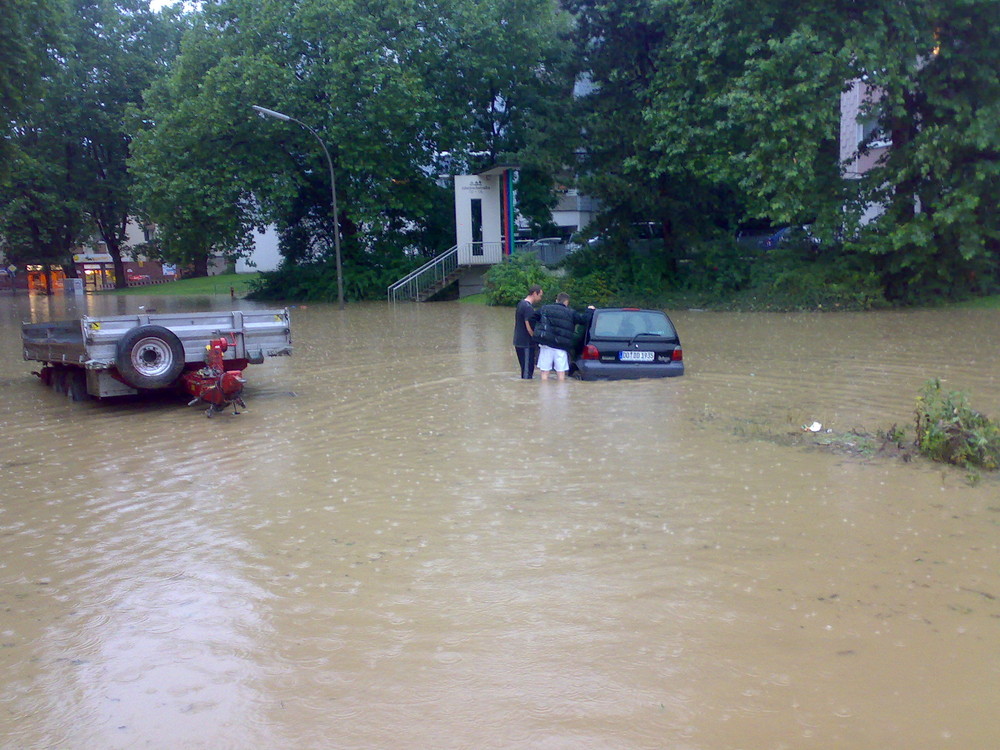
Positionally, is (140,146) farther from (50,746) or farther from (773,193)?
A: (50,746)

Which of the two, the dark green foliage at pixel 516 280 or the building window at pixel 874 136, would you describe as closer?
the building window at pixel 874 136

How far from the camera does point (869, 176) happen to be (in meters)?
27.6

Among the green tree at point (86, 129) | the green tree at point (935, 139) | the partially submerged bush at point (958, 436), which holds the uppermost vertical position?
the green tree at point (86, 129)

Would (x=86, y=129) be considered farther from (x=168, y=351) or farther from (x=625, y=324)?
(x=625, y=324)

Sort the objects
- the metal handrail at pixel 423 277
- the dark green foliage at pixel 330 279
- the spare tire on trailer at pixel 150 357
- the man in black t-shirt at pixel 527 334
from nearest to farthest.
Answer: the spare tire on trailer at pixel 150 357 → the man in black t-shirt at pixel 527 334 → the metal handrail at pixel 423 277 → the dark green foliage at pixel 330 279

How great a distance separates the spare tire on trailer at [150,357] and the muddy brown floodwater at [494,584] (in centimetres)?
77

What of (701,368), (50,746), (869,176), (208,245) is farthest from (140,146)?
(50,746)

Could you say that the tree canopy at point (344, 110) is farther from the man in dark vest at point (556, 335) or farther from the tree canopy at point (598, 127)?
the man in dark vest at point (556, 335)

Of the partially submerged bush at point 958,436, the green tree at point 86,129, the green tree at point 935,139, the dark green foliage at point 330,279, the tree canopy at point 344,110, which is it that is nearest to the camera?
the partially submerged bush at point 958,436

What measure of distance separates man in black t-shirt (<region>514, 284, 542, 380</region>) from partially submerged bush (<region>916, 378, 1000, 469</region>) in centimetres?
657

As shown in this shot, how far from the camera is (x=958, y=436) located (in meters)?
8.69

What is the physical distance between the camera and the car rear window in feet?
47.2

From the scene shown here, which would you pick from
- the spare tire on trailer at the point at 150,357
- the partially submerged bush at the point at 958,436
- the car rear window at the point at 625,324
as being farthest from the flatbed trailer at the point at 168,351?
the partially submerged bush at the point at 958,436

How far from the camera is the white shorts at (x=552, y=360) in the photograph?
47.8 ft
